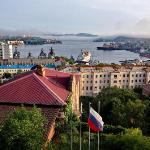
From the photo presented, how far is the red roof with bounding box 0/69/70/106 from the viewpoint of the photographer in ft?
63.5

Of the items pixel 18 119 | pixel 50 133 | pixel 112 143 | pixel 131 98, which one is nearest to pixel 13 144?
pixel 18 119

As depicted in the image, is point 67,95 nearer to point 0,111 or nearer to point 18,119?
point 0,111

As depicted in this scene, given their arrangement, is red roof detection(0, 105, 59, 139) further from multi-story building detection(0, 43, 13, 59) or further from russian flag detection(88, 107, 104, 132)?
multi-story building detection(0, 43, 13, 59)

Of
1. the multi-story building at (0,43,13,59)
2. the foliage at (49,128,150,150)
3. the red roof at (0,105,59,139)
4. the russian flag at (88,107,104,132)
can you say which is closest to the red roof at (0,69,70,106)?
the red roof at (0,105,59,139)

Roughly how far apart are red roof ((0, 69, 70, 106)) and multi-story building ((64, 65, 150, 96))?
49.9 metres

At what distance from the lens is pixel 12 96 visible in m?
19.9

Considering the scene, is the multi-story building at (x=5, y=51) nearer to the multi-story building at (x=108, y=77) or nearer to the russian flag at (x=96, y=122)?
the multi-story building at (x=108, y=77)

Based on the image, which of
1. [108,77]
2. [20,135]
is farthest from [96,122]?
[108,77]

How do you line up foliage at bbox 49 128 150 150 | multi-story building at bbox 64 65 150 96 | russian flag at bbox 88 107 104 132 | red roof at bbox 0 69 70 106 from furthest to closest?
1. multi-story building at bbox 64 65 150 96
2. red roof at bbox 0 69 70 106
3. foliage at bbox 49 128 150 150
4. russian flag at bbox 88 107 104 132

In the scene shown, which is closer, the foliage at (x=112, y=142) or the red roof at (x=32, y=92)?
the foliage at (x=112, y=142)

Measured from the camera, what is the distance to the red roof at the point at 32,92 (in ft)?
63.5

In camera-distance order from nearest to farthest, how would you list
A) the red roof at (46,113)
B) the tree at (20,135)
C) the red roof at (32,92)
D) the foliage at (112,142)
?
1. the tree at (20,135)
2. the red roof at (46,113)
3. the foliage at (112,142)
4. the red roof at (32,92)

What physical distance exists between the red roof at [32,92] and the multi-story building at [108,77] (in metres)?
49.9

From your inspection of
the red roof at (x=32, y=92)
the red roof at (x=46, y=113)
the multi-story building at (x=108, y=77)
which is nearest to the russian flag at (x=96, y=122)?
the red roof at (x=46, y=113)
